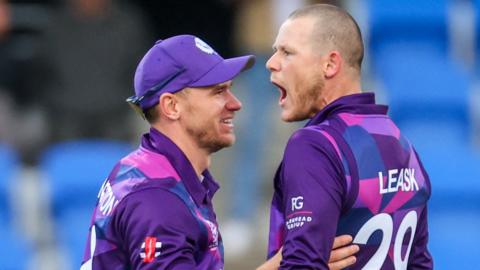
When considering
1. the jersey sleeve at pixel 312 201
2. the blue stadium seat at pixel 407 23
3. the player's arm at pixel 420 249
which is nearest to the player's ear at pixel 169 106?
the jersey sleeve at pixel 312 201

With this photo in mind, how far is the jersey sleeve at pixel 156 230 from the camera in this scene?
3770 millimetres

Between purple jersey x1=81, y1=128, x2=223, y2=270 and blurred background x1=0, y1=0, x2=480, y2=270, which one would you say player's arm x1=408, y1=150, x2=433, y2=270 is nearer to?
purple jersey x1=81, y1=128, x2=223, y2=270

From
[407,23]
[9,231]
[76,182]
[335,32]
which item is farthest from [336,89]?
[407,23]

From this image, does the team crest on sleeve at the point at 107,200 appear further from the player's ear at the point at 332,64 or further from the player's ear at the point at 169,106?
A: the player's ear at the point at 332,64

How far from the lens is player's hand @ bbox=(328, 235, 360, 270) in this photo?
397 centimetres

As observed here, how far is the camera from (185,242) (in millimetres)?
3797

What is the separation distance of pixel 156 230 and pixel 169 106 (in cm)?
50

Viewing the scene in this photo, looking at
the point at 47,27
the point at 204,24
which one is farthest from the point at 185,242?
the point at 204,24

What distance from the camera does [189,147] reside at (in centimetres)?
416

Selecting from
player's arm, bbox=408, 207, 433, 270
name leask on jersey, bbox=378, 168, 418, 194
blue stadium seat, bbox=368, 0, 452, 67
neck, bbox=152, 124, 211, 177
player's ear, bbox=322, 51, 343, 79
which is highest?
blue stadium seat, bbox=368, 0, 452, 67

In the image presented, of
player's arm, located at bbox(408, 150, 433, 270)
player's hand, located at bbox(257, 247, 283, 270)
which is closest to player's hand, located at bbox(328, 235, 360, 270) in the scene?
player's hand, located at bbox(257, 247, 283, 270)

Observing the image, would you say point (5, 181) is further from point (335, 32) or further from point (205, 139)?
point (335, 32)

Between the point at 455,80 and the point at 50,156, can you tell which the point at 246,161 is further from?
the point at 455,80

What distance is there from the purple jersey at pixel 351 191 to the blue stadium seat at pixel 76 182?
157 inches
